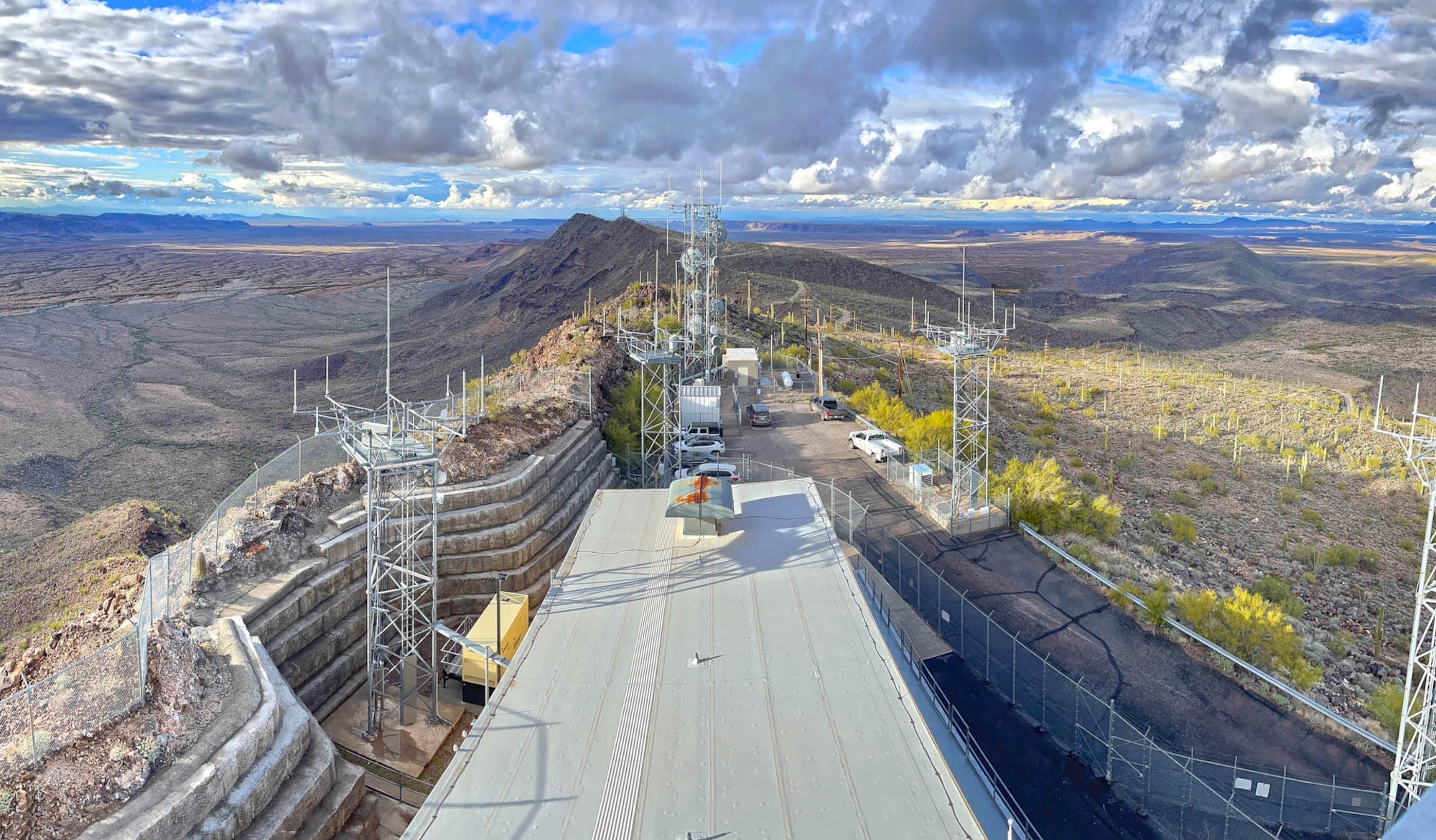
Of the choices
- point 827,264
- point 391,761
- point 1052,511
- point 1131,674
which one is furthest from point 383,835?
point 827,264

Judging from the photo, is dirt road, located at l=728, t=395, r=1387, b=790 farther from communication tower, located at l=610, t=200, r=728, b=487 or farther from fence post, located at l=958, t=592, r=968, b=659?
communication tower, located at l=610, t=200, r=728, b=487

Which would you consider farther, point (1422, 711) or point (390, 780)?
point (390, 780)

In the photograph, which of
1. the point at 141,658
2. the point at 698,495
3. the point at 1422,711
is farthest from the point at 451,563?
the point at 1422,711

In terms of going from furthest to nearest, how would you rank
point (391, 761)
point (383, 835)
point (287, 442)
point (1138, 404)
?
point (287, 442) → point (1138, 404) → point (391, 761) → point (383, 835)

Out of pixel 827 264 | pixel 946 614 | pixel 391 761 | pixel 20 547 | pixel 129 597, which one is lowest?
pixel 20 547

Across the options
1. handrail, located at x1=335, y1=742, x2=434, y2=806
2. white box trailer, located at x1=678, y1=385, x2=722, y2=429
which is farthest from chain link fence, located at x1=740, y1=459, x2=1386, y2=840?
white box trailer, located at x1=678, y1=385, x2=722, y2=429

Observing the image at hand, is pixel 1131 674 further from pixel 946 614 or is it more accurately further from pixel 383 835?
pixel 383 835

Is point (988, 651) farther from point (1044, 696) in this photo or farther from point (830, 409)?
point (830, 409)
